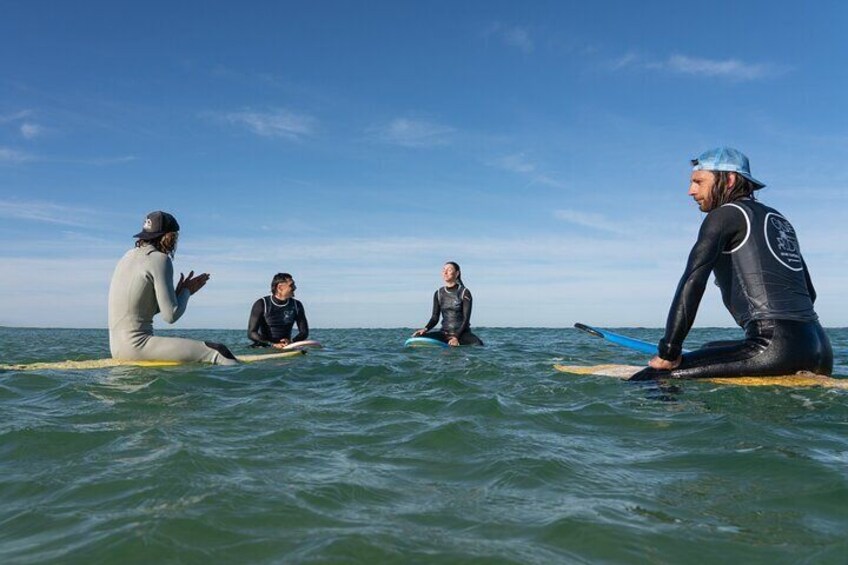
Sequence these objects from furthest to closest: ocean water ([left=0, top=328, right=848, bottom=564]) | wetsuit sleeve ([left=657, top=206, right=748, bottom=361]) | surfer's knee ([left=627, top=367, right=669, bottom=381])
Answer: surfer's knee ([left=627, top=367, right=669, bottom=381]) → wetsuit sleeve ([left=657, top=206, right=748, bottom=361]) → ocean water ([left=0, top=328, right=848, bottom=564])

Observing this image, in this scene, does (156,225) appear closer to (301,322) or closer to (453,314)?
(301,322)

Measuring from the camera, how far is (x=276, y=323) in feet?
47.9

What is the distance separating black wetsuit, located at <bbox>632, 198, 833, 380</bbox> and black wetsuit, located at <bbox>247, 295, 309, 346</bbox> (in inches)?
382

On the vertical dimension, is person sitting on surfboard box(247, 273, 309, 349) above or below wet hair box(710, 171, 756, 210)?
below

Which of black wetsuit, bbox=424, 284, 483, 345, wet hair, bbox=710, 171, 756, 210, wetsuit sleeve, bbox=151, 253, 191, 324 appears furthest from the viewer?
black wetsuit, bbox=424, 284, 483, 345

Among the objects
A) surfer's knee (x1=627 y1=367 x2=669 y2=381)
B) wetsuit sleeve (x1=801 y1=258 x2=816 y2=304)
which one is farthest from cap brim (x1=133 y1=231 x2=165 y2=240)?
wetsuit sleeve (x1=801 y1=258 x2=816 y2=304)

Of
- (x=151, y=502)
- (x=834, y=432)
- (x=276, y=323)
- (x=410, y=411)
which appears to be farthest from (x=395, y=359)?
(x=151, y=502)

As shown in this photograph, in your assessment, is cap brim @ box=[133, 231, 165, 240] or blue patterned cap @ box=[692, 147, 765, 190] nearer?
blue patterned cap @ box=[692, 147, 765, 190]

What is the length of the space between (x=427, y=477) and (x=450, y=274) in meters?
11.9

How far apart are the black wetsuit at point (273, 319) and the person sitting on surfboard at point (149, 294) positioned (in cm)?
565

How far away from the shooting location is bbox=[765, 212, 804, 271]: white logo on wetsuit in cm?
623

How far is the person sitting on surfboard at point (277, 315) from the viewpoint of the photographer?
46.7 feet

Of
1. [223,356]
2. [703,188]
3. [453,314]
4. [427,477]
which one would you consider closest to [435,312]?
[453,314]

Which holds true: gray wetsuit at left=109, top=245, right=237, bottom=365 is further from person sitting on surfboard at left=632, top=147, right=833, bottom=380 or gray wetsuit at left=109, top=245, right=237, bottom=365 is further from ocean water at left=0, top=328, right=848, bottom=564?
person sitting on surfboard at left=632, top=147, right=833, bottom=380
